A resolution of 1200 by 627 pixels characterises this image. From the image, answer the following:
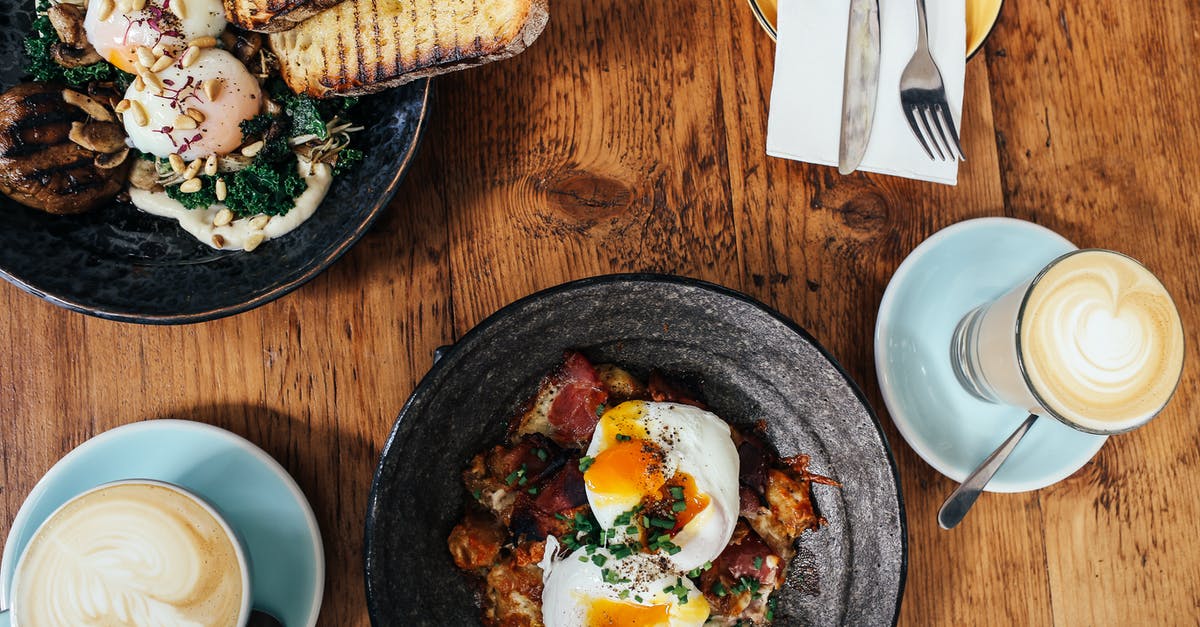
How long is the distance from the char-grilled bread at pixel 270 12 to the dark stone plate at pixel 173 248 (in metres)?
0.18

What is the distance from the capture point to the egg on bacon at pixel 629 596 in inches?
52.3

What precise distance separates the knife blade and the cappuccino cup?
1334 millimetres

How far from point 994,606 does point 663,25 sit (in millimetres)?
1351

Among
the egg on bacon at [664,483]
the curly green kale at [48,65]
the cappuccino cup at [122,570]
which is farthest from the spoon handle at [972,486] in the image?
the curly green kale at [48,65]

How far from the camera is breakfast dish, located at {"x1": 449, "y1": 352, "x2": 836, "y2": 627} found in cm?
132

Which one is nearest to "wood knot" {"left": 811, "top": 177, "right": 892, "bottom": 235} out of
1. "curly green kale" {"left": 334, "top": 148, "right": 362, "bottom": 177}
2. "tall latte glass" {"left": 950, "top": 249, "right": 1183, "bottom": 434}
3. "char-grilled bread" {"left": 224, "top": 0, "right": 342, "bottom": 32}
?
"tall latte glass" {"left": 950, "top": 249, "right": 1183, "bottom": 434}

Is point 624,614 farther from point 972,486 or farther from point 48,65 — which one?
point 48,65

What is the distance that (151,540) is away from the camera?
4.12 ft

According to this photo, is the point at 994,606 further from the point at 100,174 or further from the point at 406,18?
the point at 100,174

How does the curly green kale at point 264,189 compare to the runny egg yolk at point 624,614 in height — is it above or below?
above

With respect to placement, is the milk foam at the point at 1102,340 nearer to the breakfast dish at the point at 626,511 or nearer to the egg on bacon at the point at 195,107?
the breakfast dish at the point at 626,511

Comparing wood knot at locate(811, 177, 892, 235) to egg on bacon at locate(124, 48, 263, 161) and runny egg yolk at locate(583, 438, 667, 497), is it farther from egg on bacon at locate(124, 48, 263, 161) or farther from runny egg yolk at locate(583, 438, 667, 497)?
egg on bacon at locate(124, 48, 263, 161)

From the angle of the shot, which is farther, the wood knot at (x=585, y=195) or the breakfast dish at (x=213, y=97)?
the wood knot at (x=585, y=195)

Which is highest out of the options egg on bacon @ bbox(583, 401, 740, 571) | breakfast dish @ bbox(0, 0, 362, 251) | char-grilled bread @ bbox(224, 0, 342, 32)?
char-grilled bread @ bbox(224, 0, 342, 32)
